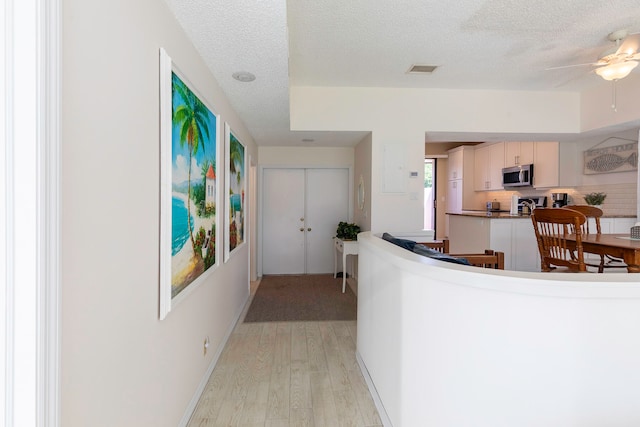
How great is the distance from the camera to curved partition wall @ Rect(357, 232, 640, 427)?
1062 mm

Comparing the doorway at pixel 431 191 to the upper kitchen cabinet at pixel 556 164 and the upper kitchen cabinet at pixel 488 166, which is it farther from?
the upper kitchen cabinet at pixel 556 164

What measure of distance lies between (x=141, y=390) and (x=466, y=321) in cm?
132

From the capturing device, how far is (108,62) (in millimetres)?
1056

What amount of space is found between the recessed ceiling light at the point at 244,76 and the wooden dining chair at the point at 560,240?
100 inches

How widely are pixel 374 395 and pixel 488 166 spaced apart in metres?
5.68

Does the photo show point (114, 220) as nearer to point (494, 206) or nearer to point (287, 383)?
point (287, 383)

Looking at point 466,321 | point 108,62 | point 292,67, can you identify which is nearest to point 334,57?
point 292,67

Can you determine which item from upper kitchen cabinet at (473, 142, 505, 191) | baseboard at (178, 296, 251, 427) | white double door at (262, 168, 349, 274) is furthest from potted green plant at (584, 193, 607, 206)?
baseboard at (178, 296, 251, 427)

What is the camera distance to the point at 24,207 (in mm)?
740

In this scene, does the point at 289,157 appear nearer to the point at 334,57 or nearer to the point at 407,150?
the point at 407,150

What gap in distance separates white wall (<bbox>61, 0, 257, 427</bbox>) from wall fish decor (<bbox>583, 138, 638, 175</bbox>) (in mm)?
5066

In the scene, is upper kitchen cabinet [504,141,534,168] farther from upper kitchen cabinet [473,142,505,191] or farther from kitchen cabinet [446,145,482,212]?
kitchen cabinet [446,145,482,212]

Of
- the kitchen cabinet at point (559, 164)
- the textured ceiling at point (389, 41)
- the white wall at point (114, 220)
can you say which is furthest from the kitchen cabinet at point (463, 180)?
the white wall at point (114, 220)

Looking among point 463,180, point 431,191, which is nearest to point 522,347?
point 463,180
